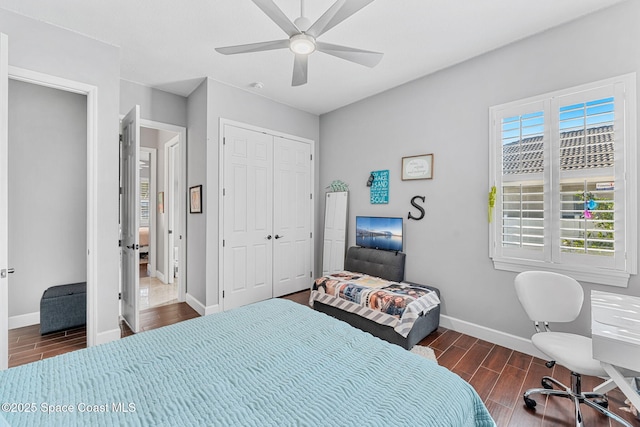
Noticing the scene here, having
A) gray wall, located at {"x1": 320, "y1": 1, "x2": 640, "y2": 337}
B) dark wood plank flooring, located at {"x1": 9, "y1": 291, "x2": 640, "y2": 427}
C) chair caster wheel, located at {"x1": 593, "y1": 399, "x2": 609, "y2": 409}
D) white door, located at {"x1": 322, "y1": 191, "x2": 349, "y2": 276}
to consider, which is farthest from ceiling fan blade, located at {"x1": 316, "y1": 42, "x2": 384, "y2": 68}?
chair caster wheel, located at {"x1": 593, "y1": 399, "x2": 609, "y2": 409}

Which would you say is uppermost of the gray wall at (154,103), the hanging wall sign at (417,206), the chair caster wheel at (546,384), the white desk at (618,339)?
the gray wall at (154,103)

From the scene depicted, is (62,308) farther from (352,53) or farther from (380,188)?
(380,188)

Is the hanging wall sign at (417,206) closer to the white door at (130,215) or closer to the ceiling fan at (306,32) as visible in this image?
the ceiling fan at (306,32)

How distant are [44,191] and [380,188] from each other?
3990 millimetres

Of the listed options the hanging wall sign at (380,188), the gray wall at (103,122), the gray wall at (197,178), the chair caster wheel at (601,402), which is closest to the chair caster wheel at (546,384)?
the chair caster wheel at (601,402)

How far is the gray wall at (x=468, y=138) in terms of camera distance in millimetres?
2252

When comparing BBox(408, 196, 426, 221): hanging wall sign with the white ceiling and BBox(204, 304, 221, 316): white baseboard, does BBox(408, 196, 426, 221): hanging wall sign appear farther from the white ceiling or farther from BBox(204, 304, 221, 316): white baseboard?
BBox(204, 304, 221, 316): white baseboard

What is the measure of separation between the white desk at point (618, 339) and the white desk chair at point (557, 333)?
222 mm

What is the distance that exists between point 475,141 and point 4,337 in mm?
4265

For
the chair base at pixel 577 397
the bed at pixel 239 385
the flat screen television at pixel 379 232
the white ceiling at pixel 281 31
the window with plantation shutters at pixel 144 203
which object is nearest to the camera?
the bed at pixel 239 385

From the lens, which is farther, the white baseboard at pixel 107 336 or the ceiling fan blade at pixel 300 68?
the white baseboard at pixel 107 336

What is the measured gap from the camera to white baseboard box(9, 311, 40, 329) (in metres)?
3.01

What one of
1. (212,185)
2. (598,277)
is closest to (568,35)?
(598,277)

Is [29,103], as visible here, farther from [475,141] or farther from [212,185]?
[475,141]
